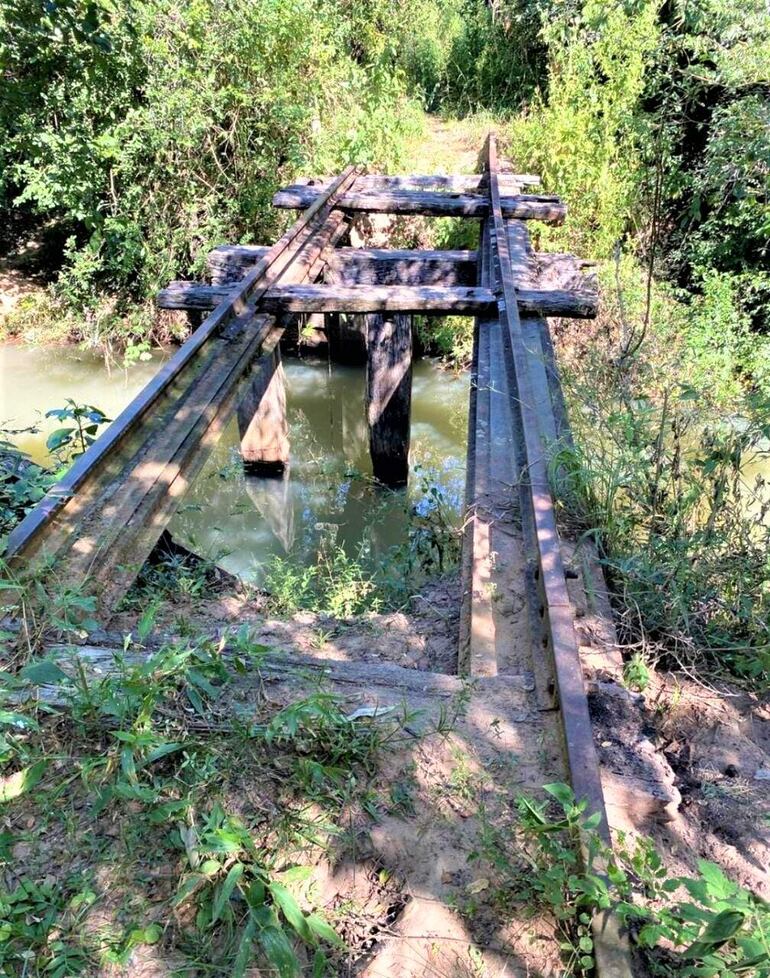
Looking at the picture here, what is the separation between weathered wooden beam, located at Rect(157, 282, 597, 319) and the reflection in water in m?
1.28

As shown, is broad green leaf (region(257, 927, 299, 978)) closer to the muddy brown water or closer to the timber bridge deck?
the timber bridge deck

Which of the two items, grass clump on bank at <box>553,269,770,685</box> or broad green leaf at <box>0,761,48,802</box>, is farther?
grass clump on bank at <box>553,269,770,685</box>

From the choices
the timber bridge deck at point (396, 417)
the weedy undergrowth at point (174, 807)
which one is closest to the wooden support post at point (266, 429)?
the timber bridge deck at point (396, 417)

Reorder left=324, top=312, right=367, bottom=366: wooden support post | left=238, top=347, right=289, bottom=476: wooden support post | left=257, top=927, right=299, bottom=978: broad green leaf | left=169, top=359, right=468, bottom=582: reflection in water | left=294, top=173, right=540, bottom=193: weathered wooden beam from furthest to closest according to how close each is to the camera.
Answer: left=324, top=312, right=367, bottom=366: wooden support post
left=294, top=173, right=540, bottom=193: weathered wooden beam
left=238, top=347, right=289, bottom=476: wooden support post
left=169, top=359, right=468, bottom=582: reflection in water
left=257, top=927, right=299, bottom=978: broad green leaf

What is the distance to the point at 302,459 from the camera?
24.5 ft

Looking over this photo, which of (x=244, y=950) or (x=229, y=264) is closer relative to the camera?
(x=244, y=950)

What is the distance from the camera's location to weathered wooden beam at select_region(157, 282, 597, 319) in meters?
4.18

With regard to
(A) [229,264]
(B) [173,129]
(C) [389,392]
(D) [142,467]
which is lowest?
(C) [389,392]

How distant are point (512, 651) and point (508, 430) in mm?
1380

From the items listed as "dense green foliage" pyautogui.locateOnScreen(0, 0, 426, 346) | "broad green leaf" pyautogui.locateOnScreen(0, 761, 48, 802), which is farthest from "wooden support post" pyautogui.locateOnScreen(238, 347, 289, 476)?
"broad green leaf" pyautogui.locateOnScreen(0, 761, 48, 802)

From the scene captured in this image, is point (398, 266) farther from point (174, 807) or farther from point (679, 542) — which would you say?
point (174, 807)

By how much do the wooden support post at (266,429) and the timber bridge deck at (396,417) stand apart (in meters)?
0.02

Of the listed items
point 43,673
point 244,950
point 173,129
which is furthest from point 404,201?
point 244,950

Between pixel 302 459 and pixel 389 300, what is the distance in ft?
10.2
